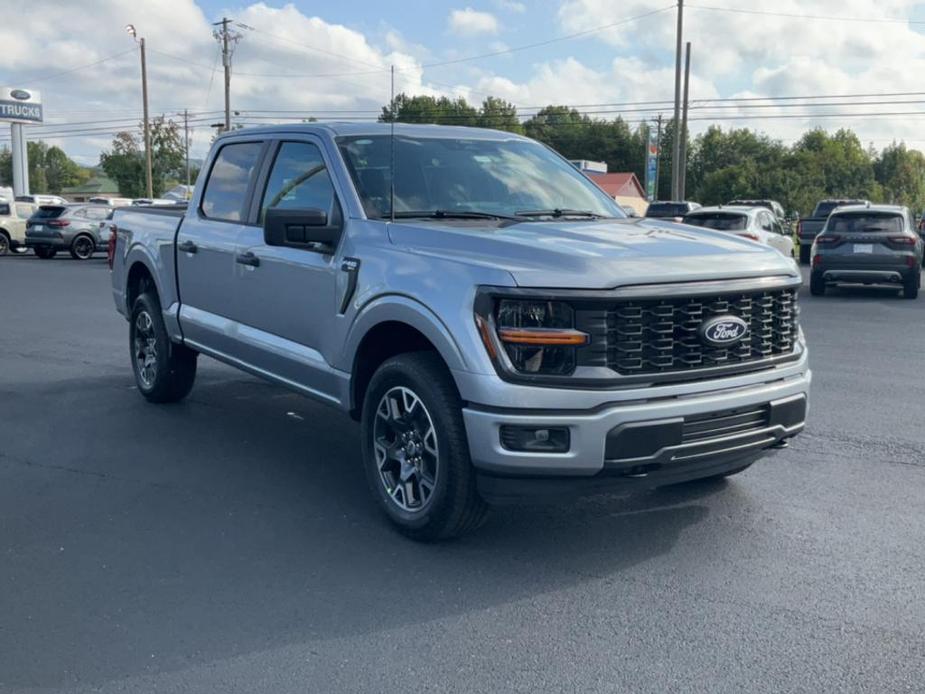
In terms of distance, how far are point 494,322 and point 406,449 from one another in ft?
3.01

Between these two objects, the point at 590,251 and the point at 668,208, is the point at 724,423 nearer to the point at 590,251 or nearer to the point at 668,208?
the point at 590,251

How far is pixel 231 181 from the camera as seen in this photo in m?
6.64

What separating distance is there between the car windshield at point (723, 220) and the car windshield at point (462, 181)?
480 inches

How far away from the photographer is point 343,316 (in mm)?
5086

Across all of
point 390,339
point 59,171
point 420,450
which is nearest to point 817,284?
point 390,339

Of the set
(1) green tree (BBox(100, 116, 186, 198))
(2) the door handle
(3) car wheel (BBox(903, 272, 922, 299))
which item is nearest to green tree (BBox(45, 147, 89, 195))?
(1) green tree (BBox(100, 116, 186, 198))

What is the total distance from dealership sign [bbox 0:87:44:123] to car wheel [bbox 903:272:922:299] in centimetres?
6519

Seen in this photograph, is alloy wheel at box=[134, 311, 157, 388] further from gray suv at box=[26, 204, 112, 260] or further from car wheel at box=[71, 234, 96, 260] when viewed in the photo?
car wheel at box=[71, 234, 96, 260]

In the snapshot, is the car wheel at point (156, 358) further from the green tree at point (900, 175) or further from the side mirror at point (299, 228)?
the green tree at point (900, 175)

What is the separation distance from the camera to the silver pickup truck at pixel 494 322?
413 centimetres

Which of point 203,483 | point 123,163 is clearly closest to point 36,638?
point 203,483

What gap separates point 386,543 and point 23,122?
72718mm

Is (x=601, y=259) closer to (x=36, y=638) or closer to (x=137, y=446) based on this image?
(x=36, y=638)

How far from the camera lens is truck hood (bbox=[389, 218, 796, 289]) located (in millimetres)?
4141
